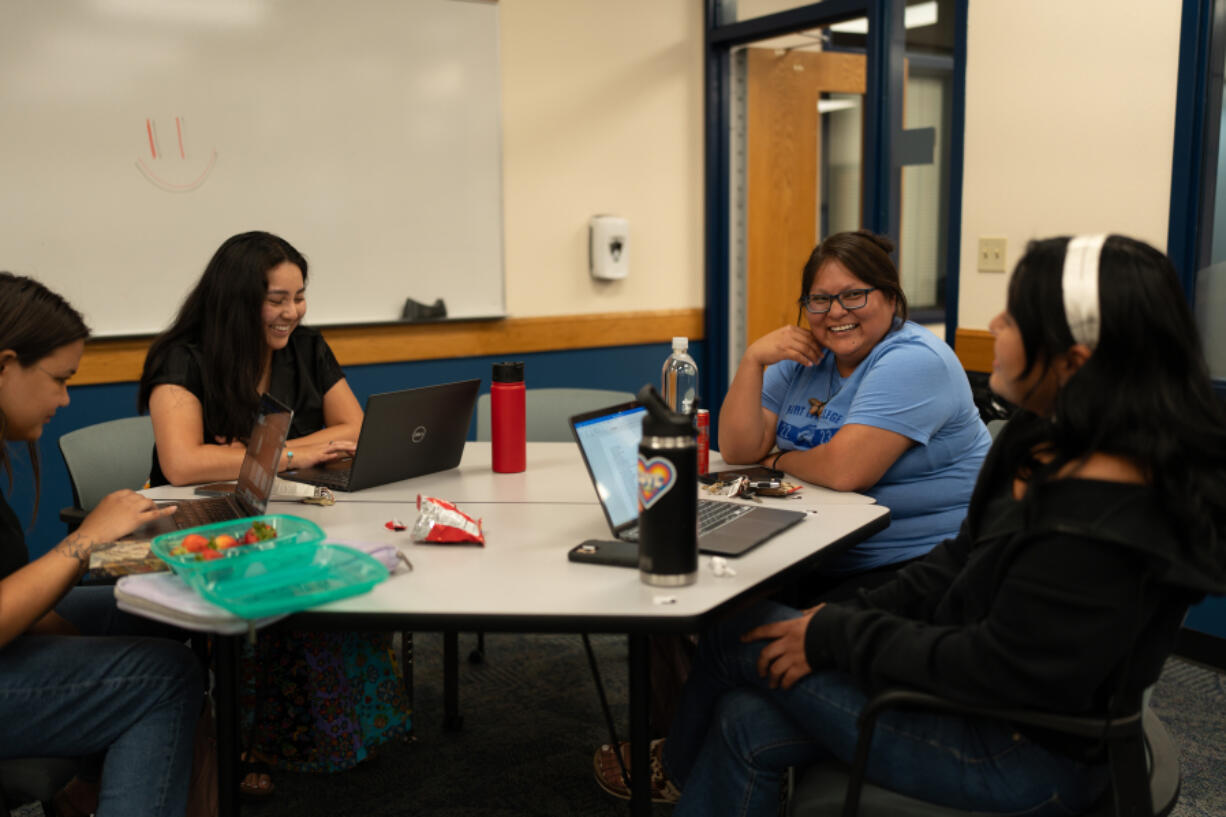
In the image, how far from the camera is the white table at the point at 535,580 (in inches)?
53.1

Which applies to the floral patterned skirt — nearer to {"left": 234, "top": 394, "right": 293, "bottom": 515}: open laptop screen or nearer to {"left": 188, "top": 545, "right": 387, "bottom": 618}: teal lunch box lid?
{"left": 234, "top": 394, "right": 293, "bottom": 515}: open laptop screen

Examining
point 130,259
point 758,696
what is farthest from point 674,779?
point 130,259

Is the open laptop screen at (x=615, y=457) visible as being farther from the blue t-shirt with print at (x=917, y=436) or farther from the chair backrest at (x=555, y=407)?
the chair backrest at (x=555, y=407)

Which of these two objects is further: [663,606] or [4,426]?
[4,426]

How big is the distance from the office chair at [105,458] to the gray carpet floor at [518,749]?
0.69 meters

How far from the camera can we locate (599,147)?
4.25 meters

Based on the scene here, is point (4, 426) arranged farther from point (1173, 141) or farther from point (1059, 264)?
point (1173, 141)

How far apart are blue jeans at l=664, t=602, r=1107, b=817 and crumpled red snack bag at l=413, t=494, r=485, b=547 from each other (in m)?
0.41

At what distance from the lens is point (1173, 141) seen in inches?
114

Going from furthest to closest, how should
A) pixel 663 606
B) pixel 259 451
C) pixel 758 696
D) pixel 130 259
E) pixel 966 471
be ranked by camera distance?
pixel 130 259 < pixel 966 471 < pixel 259 451 < pixel 758 696 < pixel 663 606

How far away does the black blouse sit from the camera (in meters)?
2.25

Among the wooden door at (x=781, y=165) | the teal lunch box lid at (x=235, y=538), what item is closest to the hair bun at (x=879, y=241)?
the teal lunch box lid at (x=235, y=538)

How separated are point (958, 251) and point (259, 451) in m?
2.61

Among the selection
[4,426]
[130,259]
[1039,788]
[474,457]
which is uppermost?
[130,259]
